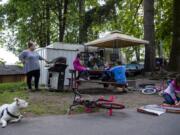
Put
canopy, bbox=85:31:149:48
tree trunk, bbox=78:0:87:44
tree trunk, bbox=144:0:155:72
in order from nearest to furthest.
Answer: canopy, bbox=85:31:149:48, tree trunk, bbox=144:0:155:72, tree trunk, bbox=78:0:87:44

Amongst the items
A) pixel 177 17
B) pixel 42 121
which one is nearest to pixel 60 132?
pixel 42 121

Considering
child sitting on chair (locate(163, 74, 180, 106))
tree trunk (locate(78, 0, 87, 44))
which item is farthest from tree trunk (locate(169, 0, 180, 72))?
child sitting on chair (locate(163, 74, 180, 106))

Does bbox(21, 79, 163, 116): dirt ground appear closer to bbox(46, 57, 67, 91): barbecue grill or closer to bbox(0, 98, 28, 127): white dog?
bbox(46, 57, 67, 91): barbecue grill

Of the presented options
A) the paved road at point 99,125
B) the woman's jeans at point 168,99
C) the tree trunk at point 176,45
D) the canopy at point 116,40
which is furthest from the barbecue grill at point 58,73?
the tree trunk at point 176,45

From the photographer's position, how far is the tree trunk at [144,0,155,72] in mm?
22688

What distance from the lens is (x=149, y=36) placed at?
75.0 feet

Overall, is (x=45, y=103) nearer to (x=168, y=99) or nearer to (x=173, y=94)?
(x=168, y=99)

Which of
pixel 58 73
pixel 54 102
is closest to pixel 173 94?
pixel 54 102

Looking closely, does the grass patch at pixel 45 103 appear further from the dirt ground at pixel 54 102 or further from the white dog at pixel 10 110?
the white dog at pixel 10 110

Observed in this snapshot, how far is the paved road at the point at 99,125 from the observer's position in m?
6.70

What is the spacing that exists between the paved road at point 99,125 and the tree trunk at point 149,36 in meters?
14.3

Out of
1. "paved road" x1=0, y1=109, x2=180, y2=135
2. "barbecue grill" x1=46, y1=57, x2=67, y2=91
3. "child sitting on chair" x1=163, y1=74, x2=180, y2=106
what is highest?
"barbecue grill" x1=46, y1=57, x2=67, y2=91

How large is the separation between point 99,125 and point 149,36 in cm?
1625

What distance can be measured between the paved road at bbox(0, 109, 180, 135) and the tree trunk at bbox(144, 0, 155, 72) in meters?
14.3
